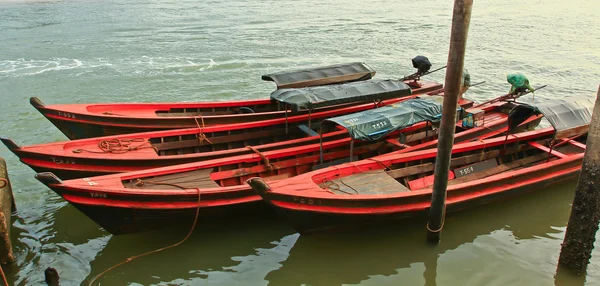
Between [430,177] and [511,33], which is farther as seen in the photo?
[511,33]

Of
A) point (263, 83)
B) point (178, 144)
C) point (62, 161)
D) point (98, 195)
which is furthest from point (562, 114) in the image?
point (263, 83)

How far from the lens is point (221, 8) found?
42.9 metres

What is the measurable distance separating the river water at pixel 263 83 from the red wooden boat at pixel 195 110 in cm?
190

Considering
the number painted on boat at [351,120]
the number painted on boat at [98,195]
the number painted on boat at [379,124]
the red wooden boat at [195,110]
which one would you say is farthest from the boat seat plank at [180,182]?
the number painted on boat at [379,124]

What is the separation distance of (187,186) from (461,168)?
6.08 metres

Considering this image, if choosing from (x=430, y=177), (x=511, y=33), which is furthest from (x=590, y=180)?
(x=511, y=33)

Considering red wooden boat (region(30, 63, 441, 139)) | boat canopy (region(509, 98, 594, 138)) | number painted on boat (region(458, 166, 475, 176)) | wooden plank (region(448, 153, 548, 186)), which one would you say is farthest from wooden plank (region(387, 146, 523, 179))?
red wooden boat (region(30, 63, 441, 139))

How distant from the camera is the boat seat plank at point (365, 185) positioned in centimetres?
961

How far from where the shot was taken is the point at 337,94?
1160 cm

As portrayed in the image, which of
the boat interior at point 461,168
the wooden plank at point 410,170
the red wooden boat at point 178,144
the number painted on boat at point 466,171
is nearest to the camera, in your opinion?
the boat interior at point 461,168

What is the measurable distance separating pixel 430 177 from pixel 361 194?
250 centimetres

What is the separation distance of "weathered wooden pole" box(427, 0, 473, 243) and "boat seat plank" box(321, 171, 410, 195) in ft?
Result: 2.98

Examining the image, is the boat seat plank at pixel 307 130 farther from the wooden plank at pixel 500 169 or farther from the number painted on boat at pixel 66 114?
the number painted on boat at pixel 66 114

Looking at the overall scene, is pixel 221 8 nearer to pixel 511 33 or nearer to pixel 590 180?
pixel 511 33
